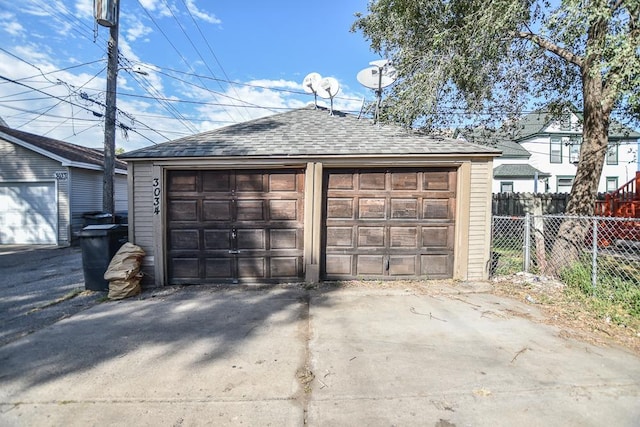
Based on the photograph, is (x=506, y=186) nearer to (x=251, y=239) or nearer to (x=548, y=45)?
(x=548, y=45)

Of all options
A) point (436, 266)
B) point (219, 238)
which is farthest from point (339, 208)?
point (219, 238)

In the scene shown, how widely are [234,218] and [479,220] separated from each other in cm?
440

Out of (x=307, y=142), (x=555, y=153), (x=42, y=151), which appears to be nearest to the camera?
(x=307, y=142)

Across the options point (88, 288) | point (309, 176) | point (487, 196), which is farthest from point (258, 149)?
point (487, 196)

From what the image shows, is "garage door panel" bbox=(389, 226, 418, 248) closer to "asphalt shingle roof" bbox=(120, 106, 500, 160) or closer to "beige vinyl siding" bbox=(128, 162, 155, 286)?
"asphalt shingle roof" bbox=(120, 106, 500, 160)

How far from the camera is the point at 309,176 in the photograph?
579 cm

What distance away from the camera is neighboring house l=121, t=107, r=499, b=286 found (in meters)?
5.78

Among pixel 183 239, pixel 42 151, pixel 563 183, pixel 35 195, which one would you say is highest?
pixel 42 151

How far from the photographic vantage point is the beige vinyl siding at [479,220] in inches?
228

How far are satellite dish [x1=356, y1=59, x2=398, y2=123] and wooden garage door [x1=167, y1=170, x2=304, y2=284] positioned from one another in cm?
296

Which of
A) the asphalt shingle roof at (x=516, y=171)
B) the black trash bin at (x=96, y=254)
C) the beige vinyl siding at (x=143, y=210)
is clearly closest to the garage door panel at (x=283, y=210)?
the beige vinyl siding at (x=143, y=210)

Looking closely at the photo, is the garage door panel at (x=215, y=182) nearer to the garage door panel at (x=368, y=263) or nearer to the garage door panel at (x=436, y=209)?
the garage door panel at (x=368, y=263)

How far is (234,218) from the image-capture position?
591 centimetres

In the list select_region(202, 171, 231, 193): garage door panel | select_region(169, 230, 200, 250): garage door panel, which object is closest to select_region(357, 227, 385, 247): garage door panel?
select_region(202, 171, 231, 193): garage door panel
